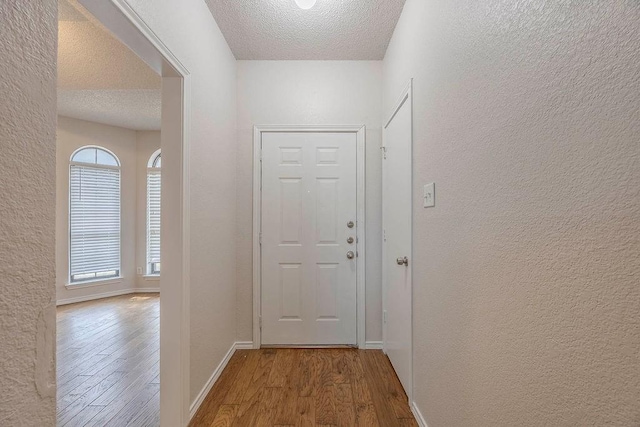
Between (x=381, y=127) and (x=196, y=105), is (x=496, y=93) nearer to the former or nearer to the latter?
(x=196, y=105)

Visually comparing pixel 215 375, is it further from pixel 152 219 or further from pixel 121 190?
pixel 121 190

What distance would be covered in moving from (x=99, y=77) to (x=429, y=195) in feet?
11.5

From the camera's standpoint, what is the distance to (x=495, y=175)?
106 centimetres

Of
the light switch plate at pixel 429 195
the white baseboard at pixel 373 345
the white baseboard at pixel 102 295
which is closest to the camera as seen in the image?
the light switch plate at pixel 429 195

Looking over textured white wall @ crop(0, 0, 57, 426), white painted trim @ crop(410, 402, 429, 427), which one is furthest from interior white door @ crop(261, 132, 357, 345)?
textured white wall @ crop(0, 0, 57, 426)

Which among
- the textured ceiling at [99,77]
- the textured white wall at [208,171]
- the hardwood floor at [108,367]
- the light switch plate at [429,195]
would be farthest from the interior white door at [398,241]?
the textured ceiling at [99,77]

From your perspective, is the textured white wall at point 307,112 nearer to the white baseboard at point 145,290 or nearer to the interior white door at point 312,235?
the interior white door at point 312,235

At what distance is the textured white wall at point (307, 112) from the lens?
2.93 metres

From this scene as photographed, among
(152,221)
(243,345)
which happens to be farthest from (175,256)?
(152,221)

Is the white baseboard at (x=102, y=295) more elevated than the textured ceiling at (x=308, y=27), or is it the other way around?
the textured ceiling at (x=308, y=27)

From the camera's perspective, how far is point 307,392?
Answer: 2.19 m

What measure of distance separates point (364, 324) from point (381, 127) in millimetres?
1770

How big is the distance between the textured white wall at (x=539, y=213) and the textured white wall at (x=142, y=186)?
16.6 ft

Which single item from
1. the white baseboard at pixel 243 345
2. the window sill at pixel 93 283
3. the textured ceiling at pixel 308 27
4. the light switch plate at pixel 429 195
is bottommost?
the white baseboard at pixel 243 345
